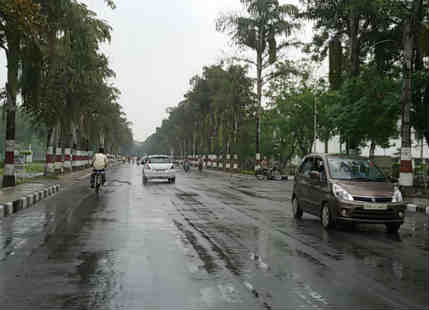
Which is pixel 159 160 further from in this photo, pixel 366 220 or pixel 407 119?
pixel 366 220

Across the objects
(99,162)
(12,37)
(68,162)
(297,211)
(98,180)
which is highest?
(12,37)

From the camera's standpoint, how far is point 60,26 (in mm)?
22484

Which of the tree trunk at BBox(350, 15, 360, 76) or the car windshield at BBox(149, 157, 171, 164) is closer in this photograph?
the tree trunk at BBox(350, 15, 360, 76)

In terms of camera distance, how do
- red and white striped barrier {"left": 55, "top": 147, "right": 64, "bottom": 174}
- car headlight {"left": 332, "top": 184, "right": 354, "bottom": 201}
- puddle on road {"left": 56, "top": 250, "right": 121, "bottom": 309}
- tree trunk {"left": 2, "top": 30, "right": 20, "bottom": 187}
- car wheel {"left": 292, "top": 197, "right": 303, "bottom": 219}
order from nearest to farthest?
puddle on road {"left": 56, "top": 250, "right": 121, "bottom": 309}, car headlight {"left": 332, "top": 184, "right": 354, "bottom": 201}, car wheel {"left": 292, "top": 197, "right": 303, "bottom": 219}, tree trunk {"left": 2, "top": 30, "right": 20, "bottom": 187}, red and white striped barrier {"left": 55, "top": 147, "right": 64, "bottom": 174}

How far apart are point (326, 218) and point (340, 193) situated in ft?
2.61

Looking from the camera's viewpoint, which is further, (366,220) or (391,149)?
(391,149)

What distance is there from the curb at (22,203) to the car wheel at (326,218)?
8588 millimetres

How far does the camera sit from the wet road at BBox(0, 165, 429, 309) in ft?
19.4

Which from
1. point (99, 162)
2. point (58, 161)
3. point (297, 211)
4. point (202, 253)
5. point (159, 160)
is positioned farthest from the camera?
point (58, 161)

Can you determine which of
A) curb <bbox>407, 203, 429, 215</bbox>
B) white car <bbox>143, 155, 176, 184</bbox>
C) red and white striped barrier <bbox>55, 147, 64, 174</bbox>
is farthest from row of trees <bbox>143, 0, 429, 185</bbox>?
red and white striped barrier <bbox>55, 147, 64, 174</bbox>

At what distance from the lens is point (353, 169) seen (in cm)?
1283

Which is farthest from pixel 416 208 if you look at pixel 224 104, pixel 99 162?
pixel 224 104

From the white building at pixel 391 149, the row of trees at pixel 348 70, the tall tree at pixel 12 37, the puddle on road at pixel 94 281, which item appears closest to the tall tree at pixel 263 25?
the row of trees at pixel 348 70

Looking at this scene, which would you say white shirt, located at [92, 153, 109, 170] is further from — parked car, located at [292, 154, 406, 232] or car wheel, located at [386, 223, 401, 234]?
car wheel, located at [386, 223, 401, 234]
